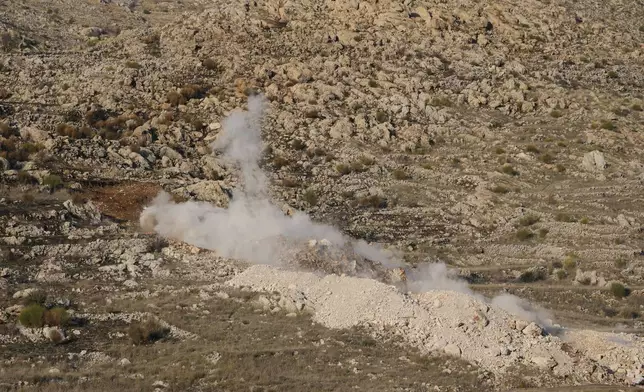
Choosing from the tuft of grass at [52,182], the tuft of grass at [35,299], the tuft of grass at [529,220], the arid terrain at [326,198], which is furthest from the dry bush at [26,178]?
the tuft of grass at [529,220]

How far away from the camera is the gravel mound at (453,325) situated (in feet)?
49.5

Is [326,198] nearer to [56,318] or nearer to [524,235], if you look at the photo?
[524,235]

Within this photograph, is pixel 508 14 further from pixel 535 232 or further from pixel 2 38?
pixel 2 38

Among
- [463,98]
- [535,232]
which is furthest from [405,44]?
[535,232]

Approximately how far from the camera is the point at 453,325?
1590cm

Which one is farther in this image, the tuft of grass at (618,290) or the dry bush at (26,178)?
the dry bush at (26,178)

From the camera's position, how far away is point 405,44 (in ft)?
111

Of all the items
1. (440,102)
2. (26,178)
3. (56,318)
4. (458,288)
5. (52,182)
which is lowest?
(56,318)

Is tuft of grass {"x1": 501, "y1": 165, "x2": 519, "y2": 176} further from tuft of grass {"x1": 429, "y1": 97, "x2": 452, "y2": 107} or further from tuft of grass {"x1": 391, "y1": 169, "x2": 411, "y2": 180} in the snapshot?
tuft of grass {"x1": 429, "y1": 97, "x2": 452, "y2": 107}

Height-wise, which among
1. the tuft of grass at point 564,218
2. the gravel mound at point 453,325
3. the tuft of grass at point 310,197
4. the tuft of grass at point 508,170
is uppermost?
the tuft of grass at point 508,170

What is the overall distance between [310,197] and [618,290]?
10.1 meters

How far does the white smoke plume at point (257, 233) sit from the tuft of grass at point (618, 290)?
2.93m

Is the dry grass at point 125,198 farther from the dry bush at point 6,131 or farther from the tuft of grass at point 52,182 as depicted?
the dry bush at point 6,131

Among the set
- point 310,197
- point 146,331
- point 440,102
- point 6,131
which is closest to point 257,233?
point 310,197
